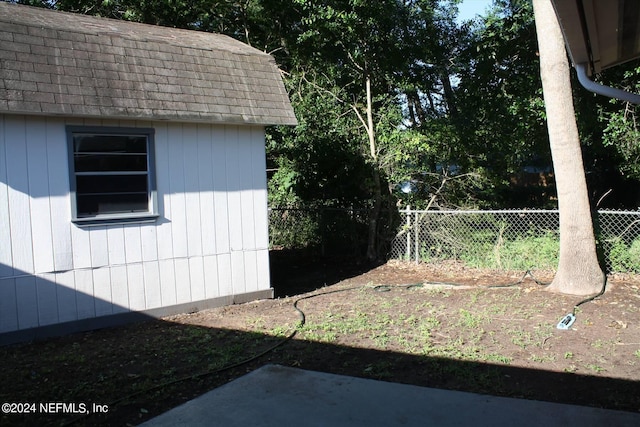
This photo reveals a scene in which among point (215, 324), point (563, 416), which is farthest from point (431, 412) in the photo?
point (215, 324)

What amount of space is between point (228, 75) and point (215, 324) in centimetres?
356

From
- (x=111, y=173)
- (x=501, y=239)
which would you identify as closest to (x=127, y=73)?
(x=111, y=173)

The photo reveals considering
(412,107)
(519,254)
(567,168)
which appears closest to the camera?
(567,168)

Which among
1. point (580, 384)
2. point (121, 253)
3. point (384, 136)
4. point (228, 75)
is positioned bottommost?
point (580, 384)

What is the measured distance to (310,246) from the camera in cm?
1253

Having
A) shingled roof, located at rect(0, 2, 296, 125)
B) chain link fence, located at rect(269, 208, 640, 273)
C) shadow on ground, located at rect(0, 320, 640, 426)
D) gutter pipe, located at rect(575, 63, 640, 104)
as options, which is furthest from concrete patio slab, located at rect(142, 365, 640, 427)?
chain link fence, located at rect(269, 208, 640, 273)

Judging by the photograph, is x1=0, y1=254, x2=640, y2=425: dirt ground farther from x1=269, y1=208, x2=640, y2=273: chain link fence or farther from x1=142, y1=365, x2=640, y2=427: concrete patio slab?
x1=269, y1=208, x2=640, y2=273: chain link fence

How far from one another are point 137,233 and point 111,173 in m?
0.83

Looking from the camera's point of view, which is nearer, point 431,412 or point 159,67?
point 431,412

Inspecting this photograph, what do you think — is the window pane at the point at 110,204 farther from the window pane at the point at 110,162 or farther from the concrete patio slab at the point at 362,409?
the concrete patio slab at the point at 362,409

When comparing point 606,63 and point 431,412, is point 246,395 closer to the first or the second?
point 431,412

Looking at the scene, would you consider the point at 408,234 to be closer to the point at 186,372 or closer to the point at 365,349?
the point at 365,349

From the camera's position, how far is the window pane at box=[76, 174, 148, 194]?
6.39m

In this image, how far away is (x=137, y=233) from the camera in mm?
6734
